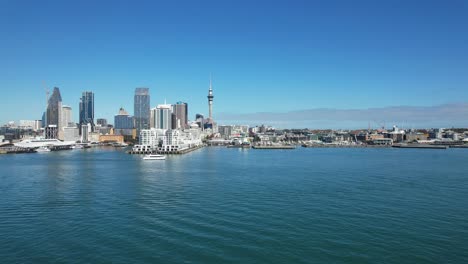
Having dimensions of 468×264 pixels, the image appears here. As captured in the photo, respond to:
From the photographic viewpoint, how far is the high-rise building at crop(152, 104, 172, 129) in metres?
95.8

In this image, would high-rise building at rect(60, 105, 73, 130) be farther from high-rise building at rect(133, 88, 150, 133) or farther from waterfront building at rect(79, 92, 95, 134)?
high-rise building at rect(133, 88, 150, 133)

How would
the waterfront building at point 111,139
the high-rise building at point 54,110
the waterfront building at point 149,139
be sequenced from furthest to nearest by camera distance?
1. the high-rise building at point 54,110
2. the waterfront building at point 111,139
3. the waterfront building at point 149,139

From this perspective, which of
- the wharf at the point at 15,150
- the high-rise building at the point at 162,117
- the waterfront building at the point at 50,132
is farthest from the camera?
the high-rise building at the point at 162,117

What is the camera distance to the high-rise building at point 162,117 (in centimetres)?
9581

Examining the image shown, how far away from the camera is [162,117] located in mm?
97062

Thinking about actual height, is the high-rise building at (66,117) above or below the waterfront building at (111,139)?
above

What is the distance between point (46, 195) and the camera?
13.5 metres

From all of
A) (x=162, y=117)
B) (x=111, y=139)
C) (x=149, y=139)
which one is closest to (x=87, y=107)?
(x=162, y=117)

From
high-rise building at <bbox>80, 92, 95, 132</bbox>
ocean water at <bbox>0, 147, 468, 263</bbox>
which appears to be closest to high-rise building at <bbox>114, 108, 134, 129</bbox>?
high-rise building at <bbox>80, 92, 95, 132</bbox>

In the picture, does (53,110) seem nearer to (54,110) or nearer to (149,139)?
(54,110)

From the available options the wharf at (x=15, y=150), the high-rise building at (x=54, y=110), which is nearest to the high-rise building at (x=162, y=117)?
the high-rise building at (x=54, y=110)

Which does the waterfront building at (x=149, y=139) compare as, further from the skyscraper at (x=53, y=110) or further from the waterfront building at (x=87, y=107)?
the waterfront building at (x=87, y=107)

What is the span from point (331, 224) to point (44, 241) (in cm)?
700

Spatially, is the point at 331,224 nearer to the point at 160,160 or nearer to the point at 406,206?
the point at 406,206
